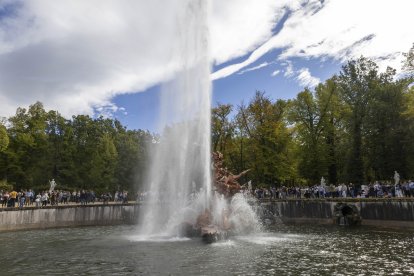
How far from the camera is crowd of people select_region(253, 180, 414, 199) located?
3869 cm

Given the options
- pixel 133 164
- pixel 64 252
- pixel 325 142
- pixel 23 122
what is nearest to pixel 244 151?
pixel 325 142

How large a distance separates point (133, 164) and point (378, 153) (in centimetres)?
3922

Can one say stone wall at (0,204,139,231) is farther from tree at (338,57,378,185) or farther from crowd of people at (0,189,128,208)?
tree at (338,57,378,185)

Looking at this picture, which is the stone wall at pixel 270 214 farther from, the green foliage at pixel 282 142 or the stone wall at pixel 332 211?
the green foliage at pixel 282 142

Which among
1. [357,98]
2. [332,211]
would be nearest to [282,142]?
[357,98]

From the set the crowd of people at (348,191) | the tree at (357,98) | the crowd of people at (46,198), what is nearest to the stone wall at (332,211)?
the crowd of people at (348,191)

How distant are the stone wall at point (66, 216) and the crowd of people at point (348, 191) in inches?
737

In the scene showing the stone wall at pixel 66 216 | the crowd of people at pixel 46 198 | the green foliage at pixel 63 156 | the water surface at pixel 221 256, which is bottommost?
the water surface at pixel 221 256

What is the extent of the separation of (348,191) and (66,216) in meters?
34.8

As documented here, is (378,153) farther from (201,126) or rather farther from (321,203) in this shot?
(201,126)

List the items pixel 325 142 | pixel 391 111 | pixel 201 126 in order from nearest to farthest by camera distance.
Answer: pixel 201 126, pixel 391 111, pixel 325 142

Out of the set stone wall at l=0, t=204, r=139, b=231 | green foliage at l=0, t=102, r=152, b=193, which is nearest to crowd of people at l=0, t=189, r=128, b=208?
stone wall at l=0, t=204, r=139, b=231

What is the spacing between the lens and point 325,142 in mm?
59969

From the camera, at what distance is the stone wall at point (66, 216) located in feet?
131
